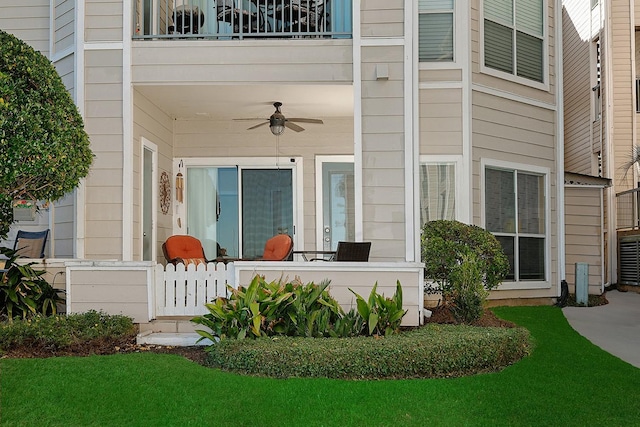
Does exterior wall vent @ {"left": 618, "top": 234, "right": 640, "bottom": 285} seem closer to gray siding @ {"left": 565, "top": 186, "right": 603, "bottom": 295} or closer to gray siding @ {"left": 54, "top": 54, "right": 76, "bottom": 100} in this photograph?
gray siding @ {"left": 565, "top": 186, "right": 603, "bottom": 295}

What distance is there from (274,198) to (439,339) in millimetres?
5107

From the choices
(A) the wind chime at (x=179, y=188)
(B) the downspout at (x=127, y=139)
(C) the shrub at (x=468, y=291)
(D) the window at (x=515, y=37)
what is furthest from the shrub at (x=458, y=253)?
(A) the wind chime at (x=179, y=188)

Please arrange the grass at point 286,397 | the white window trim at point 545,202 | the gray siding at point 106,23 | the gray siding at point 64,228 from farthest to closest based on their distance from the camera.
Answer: the white window trim at point 545,202 < the gray siding at point 64,228 < the gray siding at point 106,23 < the grass at point 286,397

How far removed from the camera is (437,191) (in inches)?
355

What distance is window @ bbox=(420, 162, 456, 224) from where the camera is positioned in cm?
898

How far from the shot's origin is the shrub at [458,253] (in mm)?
7520

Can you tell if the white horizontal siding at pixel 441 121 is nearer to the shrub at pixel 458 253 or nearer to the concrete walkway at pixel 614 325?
the shrub at pixel 458 253

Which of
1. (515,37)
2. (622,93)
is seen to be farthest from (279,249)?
(622,93)

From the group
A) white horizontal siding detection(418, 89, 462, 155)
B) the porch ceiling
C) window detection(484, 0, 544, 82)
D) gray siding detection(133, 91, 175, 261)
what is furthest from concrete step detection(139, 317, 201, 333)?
window detection(484, 0, 544, 82)

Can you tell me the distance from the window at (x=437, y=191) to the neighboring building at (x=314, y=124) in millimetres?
21

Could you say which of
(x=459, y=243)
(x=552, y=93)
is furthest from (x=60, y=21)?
(x=552, y=93)

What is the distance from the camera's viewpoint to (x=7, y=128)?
15.9ft

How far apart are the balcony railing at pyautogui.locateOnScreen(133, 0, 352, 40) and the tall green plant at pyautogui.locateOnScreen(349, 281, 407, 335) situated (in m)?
3.34

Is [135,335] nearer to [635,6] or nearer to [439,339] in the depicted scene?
[439,339]
